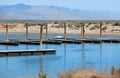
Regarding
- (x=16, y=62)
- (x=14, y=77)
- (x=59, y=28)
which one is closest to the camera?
(x=14, y=77)

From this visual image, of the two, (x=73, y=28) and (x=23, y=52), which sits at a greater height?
(x=73, y=28)

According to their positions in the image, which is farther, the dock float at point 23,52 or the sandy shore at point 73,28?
the sandy shore at point 73,28

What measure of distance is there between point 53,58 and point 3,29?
10065 centimetres

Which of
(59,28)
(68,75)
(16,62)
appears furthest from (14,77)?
(59,28)

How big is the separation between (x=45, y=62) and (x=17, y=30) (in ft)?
338

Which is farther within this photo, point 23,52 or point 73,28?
point 73,28

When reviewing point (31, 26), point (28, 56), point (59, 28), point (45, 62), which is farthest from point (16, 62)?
point (31, 26)

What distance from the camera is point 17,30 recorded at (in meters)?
144

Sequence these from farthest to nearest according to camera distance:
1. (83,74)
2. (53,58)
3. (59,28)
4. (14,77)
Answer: (59,28) → (53,58) → (14,77) → (83,74)

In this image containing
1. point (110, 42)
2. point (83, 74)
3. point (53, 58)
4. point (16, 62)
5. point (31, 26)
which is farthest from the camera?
point (31, 26)

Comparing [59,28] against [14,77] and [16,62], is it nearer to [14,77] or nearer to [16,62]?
[16,62]

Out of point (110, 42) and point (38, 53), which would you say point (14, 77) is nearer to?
point (38, 53)

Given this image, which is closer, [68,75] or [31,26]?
[68,75]

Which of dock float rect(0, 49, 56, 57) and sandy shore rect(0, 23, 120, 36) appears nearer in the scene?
dock float rect(0, 49, 56, 57)
